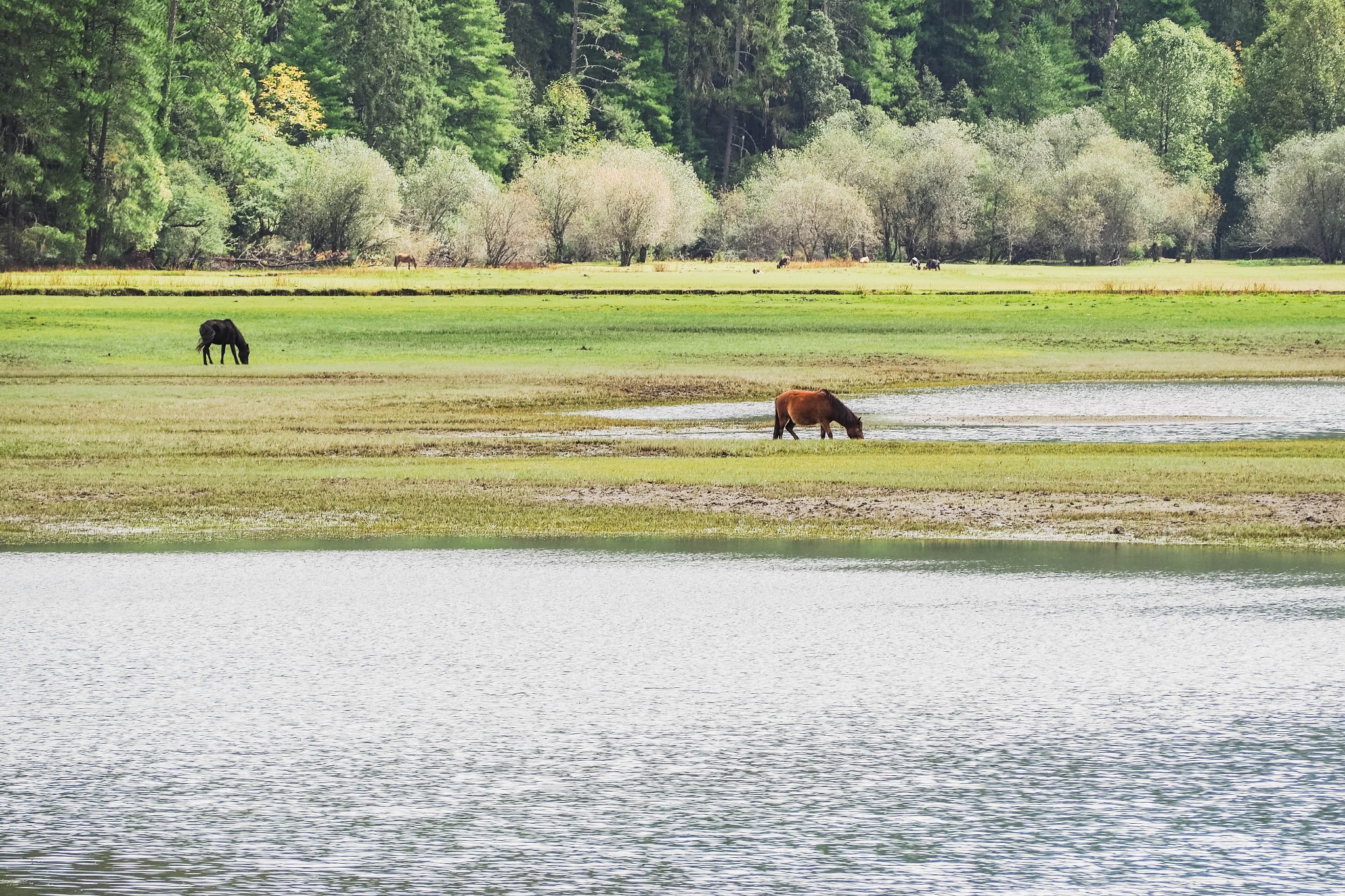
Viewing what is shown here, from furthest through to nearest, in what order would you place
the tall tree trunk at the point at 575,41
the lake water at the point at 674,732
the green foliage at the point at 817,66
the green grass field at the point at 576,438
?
the green foliage at the point at 817,66
the tall tree trunk at the point at 575,41
the green grass field at the point at 576,438
the lake water at the point at 674,732

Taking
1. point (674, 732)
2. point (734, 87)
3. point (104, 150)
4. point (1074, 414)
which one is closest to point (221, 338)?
point (1074, 414)

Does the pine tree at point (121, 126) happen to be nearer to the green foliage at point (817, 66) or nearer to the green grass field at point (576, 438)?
the green grass field at point (576, 438)

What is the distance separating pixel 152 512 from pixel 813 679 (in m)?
11.8

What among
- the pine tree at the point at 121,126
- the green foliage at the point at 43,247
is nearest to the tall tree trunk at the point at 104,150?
the pine tree at the point at 121,126

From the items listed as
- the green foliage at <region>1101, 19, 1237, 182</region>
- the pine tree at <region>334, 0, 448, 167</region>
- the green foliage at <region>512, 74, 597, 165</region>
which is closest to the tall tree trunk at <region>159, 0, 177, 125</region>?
the pine tree at <region>334, 0, 448, 167</region>

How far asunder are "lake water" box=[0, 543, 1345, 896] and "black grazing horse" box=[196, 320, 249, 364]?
1192 inches

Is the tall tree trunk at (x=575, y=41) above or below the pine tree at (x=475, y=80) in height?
above

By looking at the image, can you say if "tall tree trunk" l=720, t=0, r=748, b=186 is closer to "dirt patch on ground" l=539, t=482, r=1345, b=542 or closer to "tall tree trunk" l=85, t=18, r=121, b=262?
"tall tree trunk" l=85, t=18, r=121, b=262

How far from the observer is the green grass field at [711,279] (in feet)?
252

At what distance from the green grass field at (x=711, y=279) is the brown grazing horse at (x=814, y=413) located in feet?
152

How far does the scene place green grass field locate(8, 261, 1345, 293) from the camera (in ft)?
252

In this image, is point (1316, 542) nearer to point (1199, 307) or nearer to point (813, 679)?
point (813, 679)

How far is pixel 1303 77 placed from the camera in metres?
142

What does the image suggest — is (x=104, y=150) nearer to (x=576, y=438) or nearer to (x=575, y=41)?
(x=576, y=438)
